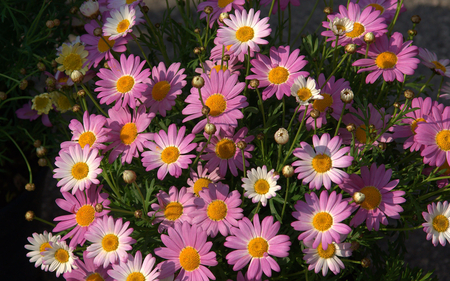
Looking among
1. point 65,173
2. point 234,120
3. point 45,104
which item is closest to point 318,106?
point 234,120

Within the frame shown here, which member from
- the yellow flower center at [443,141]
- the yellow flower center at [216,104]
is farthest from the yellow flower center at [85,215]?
the yellow flower center at [443,141]

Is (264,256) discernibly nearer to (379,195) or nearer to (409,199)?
(379,195)

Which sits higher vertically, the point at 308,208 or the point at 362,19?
the point at 362,19

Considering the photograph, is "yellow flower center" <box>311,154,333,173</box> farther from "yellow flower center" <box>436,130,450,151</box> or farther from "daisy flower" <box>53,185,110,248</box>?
"daisy flower" <box>53,185,110,248</box>

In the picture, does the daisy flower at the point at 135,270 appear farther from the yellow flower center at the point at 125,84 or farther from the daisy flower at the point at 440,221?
the daisy flower at the point at 440,221

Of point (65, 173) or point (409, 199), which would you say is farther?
point (409, 199)

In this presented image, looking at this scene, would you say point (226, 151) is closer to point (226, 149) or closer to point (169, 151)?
point (226, 149)
